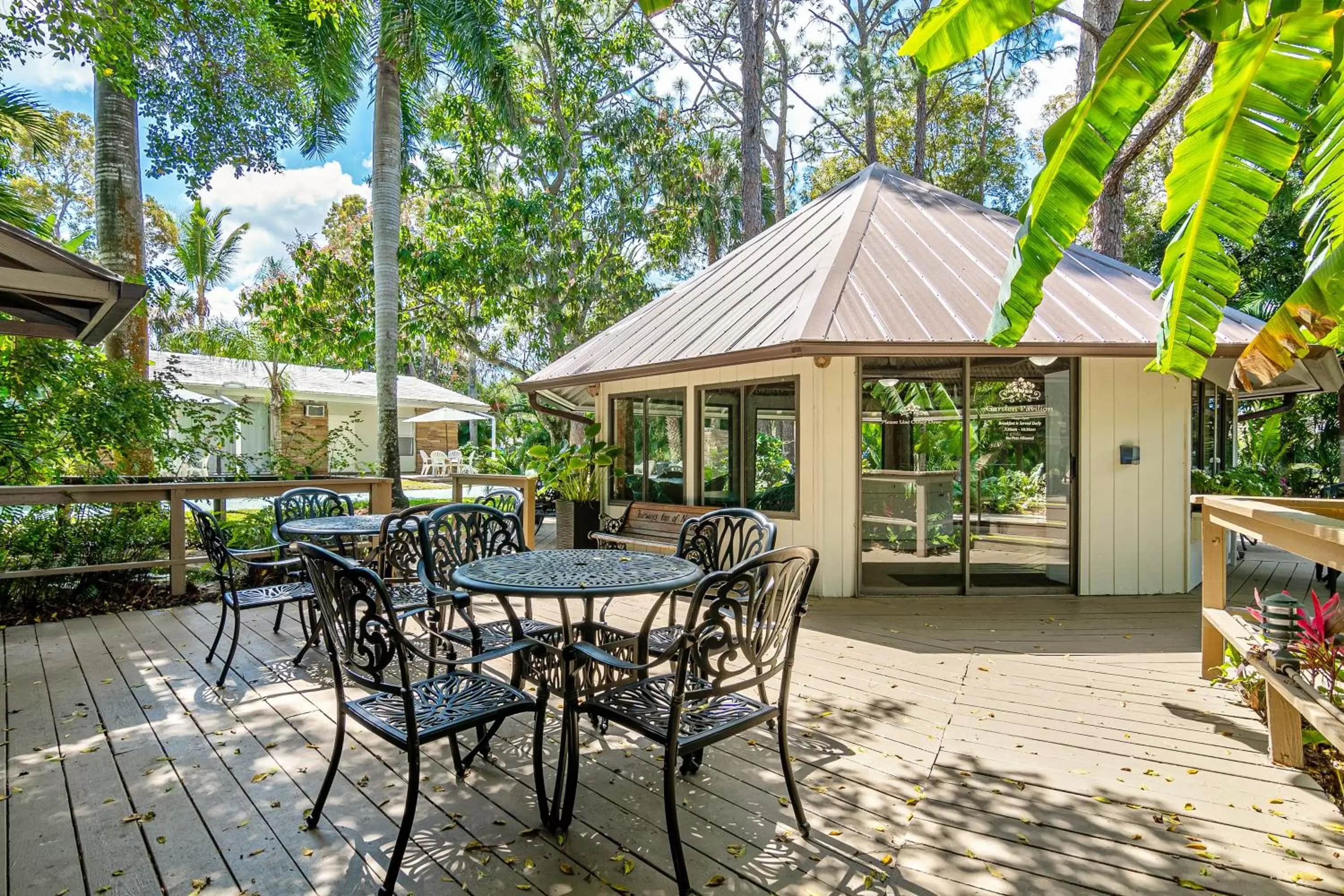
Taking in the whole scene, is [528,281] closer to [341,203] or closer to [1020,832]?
[1020,832]

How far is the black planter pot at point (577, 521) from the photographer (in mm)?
8836

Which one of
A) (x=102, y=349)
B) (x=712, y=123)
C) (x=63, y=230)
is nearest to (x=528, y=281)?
(x=102, y=349)

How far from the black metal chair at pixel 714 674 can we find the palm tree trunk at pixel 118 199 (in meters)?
7.89

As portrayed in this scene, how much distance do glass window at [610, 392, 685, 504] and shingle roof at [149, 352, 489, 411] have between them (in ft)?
27.2

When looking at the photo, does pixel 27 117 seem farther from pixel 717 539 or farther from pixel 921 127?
pixel 921 127

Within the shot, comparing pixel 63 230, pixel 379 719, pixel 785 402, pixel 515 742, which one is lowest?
pixel 515 742

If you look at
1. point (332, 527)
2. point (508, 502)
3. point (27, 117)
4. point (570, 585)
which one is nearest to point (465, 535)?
point (508, 502)

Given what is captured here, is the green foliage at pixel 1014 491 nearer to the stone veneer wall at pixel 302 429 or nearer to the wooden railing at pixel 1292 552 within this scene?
the wooden railing at pixel 1292 552

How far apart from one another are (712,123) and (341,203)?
13760mm

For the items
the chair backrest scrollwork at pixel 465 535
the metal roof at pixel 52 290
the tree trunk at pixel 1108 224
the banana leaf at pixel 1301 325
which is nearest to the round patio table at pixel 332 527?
the chair backrest scrollwork at pixel 465 535

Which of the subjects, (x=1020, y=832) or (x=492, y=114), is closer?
(x=1020, y=832)

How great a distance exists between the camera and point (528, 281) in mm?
12898

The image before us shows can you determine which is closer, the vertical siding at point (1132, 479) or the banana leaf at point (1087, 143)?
the banana leaf at point (1087, 143)

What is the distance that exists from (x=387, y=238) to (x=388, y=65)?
8.74ft
